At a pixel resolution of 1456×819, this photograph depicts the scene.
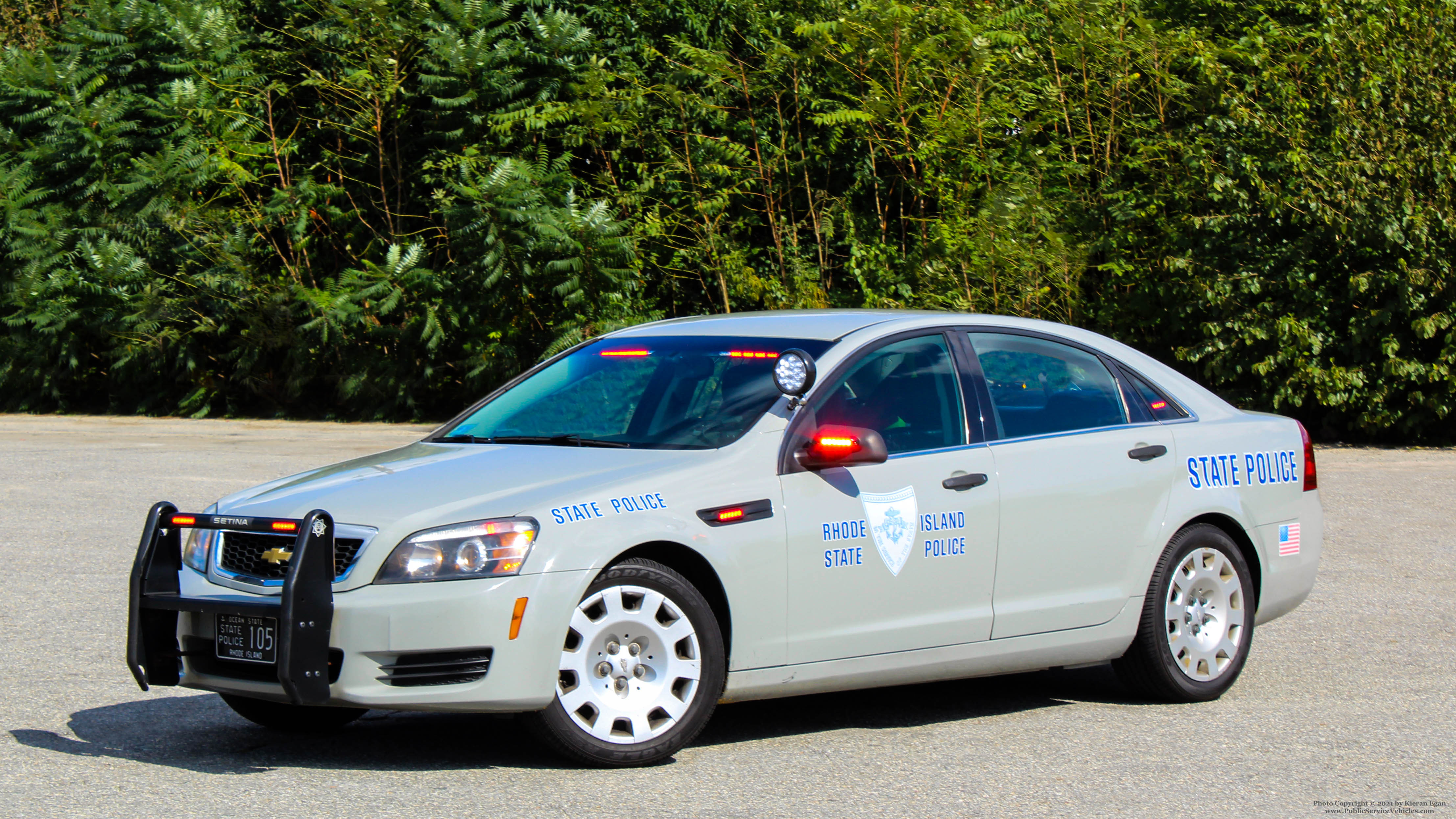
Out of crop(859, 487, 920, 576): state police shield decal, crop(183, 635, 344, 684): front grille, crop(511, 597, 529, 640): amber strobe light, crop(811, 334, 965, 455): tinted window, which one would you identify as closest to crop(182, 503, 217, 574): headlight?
crop(183, 635, 344, 684): front grille

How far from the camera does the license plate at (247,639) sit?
15.8 ft

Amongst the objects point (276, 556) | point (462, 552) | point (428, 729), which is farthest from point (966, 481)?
point (276, 556)

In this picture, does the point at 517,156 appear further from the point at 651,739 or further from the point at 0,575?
the point at 651,739

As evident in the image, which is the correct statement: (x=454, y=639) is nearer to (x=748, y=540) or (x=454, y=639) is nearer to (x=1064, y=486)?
(x=748, y=540)

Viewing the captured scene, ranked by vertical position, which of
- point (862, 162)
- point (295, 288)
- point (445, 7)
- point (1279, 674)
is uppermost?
point (445, 7)

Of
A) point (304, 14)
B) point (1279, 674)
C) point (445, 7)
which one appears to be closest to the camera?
point (1279, 674)

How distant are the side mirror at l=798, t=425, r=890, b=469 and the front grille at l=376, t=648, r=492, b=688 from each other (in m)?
1.35

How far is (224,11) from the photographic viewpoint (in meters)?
25.8

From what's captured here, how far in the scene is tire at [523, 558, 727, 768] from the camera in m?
4.94

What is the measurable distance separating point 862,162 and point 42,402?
1546 cm

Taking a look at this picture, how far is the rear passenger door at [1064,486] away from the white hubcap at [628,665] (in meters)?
1.38

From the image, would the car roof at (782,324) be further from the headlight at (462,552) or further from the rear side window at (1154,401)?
the headlight at (462,552)

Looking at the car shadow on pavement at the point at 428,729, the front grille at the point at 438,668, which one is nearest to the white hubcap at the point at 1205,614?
the car shadow on pavement at the point at 428,729

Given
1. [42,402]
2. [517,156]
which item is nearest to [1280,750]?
[517,156]
